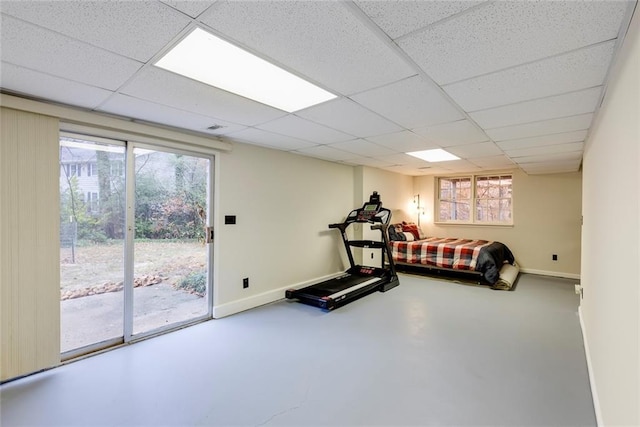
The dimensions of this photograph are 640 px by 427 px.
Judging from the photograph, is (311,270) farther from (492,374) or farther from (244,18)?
(244,18)

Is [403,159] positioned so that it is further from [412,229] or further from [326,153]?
[412,229]

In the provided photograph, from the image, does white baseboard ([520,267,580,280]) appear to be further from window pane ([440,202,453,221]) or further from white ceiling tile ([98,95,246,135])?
white ceiling tile ([98,95,246,135])

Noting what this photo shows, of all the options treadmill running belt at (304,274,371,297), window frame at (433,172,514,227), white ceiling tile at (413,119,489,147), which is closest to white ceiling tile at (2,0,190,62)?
white ceiling tile at (413,119,489,147)

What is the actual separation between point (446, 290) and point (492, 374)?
2480 millimetres

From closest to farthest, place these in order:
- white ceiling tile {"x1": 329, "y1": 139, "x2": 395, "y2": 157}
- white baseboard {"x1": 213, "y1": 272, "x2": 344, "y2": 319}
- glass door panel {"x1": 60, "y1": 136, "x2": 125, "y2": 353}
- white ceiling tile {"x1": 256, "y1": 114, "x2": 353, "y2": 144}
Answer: glass door panel {"x1": 60, "y1": 136, "x2": 125, "y2": 353} < white ceiling tile {"x1": 256, "y1": 114, "x2": 353, "y2": 144} < white baseboard {"x1": 213, "y1": 272, "x2": 344, "y2": 319} < white ceiling tile {"x1": 329, "y1": 139, "x2": 395, "y2": 157}

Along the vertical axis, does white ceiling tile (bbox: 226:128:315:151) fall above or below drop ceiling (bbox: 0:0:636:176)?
above

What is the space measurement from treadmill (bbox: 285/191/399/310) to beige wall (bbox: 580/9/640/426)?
8.39 ft

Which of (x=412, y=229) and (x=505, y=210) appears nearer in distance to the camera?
(x=505, y=210)

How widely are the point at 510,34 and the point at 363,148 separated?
8.51 ft

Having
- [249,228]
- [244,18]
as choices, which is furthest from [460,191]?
[244,18]

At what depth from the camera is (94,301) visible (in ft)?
8.93

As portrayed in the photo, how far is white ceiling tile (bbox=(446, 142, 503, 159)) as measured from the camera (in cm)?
371

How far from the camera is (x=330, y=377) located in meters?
2.27

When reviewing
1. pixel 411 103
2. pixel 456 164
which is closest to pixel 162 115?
pixel 411 103
